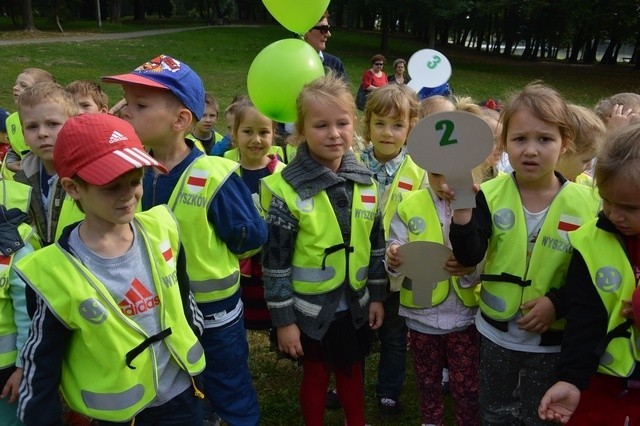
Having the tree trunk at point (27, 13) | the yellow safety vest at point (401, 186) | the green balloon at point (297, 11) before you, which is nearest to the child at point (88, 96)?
the green balloon at point (297, 11)

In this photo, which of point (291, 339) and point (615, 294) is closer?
point (615, 294)

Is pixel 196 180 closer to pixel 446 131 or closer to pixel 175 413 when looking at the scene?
pixel 175 413

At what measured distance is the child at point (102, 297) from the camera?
1.87m

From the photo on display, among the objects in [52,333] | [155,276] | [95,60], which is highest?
[155,276]

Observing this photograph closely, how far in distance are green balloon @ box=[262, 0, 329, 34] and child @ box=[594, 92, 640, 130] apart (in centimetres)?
208

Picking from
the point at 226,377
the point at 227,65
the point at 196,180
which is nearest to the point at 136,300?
the point at 196,180

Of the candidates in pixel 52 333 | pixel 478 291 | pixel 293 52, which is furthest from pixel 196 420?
pixel 293 52

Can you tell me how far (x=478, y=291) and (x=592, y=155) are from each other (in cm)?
106

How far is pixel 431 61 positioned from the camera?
19.6 feet

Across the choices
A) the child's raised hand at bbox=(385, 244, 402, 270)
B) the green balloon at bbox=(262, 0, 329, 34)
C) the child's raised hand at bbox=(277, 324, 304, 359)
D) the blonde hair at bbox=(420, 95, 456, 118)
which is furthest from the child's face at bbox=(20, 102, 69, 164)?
the blonde hair at bbox=(420, 95, 456, 118)

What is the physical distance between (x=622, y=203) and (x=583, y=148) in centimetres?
116

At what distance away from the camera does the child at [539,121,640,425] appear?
1915 millimetres

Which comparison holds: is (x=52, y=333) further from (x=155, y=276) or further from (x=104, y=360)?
(x=155, y=276)

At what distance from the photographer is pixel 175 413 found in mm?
2234
